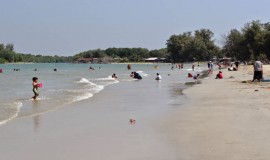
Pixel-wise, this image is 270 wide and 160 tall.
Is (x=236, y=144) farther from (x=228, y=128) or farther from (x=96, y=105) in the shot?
(x=96, y=105)

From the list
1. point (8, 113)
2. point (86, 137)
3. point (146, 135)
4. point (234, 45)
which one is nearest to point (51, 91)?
point (8, 113)

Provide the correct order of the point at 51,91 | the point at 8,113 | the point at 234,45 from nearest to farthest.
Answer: the point at 8,113 → the point at 51,91 → the point at 234,45

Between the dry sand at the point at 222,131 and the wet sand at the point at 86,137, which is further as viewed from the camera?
the wet sand at the point at 86,137

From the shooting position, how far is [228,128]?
11727mm

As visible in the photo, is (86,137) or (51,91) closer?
(86,137)

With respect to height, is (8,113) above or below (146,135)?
below

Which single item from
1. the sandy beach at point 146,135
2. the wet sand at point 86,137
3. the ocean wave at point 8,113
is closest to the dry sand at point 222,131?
the sandy beach at point 146,135

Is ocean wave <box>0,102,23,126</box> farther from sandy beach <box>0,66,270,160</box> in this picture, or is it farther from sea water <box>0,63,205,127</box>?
sandy beach <box>0,66,270,160</box>

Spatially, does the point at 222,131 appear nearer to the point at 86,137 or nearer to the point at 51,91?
the point at 86,137

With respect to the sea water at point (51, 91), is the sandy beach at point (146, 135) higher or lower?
higher

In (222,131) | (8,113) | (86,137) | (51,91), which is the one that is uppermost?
→ (222,131)

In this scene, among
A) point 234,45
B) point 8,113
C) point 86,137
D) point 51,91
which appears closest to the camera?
point 86,137

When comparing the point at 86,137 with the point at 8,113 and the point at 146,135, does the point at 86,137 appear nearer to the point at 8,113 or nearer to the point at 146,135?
the point at 146,135

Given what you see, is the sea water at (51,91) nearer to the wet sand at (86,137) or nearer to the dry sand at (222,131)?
the wet sand at (86,137)
